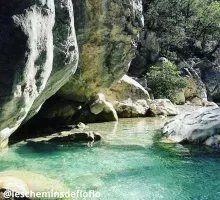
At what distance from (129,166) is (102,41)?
321 inches

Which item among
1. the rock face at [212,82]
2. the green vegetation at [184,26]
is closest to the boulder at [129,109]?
the green vegetation at [184,26]

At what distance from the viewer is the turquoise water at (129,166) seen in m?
9.76

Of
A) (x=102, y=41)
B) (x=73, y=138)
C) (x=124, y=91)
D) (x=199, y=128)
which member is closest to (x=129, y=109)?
(x=124, y=91)

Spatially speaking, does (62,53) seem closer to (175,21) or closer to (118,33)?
(118,33)

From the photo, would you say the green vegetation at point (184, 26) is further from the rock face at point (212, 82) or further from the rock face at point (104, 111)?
the rock face at point (104, 111)

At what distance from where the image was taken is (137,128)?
20.3 meters

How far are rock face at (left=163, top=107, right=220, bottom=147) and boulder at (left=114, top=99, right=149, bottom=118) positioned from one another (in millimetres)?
7326

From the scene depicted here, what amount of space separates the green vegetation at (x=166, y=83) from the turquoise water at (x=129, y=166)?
672 inches

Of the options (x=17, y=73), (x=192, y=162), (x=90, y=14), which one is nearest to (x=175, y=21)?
(x=90, y=14)

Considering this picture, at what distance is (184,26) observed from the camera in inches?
1778

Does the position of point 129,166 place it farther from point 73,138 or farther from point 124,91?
point 124,91

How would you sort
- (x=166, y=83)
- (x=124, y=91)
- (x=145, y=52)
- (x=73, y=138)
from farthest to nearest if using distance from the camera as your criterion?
(x=145, y=52) < (x=166, y=83) < (x=124, y=91) < (x=73, y=138)

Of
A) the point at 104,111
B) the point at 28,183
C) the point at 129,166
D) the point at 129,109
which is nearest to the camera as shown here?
the point at 28,183

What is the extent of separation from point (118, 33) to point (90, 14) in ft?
6.93
